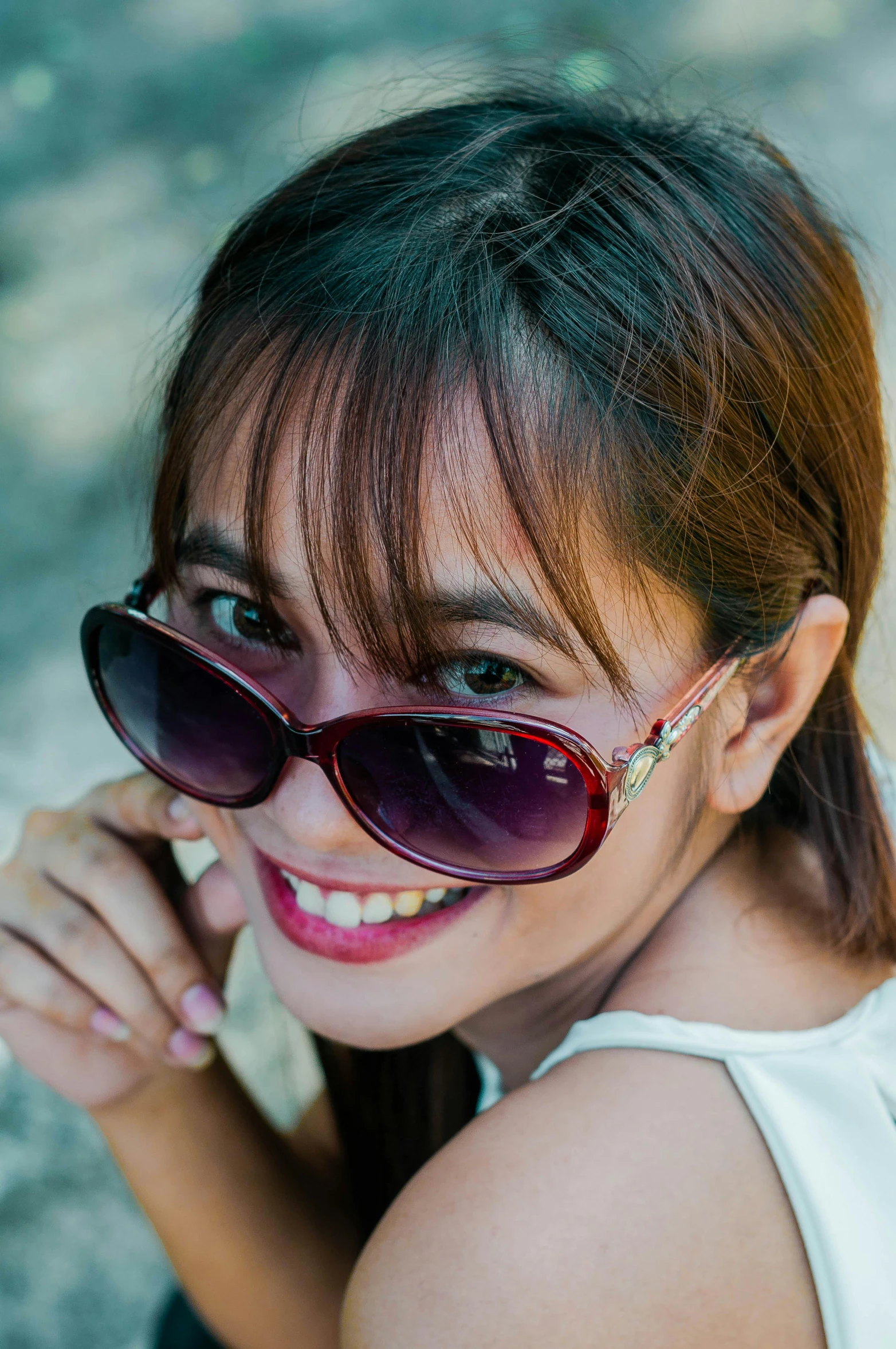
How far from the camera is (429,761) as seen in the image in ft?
3.61

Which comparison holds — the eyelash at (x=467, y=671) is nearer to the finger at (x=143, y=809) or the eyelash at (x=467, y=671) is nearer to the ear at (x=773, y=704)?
the ear at (x=773, y=704)

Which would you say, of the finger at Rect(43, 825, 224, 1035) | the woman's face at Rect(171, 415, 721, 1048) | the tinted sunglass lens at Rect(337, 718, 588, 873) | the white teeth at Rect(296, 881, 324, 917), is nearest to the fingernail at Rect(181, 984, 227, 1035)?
the finger at Rect(43, 825, 224, 1035)

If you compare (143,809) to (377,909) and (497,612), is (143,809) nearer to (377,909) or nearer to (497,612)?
(377,909)

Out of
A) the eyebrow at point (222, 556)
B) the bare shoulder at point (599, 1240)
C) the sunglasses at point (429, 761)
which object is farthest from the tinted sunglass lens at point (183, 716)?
the bare shoulder at point (599, 1240)

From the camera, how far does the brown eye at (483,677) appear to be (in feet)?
3.57

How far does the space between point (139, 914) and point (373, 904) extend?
1.29ft

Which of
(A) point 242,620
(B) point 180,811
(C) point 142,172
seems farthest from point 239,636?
(C) point 142,172

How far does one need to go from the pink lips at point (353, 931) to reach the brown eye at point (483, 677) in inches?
11.0

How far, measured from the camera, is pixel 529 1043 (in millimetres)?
1669

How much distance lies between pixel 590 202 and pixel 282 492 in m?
0.44

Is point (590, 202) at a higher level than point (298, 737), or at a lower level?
higher

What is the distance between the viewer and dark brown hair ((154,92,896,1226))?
1041mm

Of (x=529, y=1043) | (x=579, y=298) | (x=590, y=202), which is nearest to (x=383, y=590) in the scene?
(x=579, y=298)

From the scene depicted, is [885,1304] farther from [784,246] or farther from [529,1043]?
[784,246]
